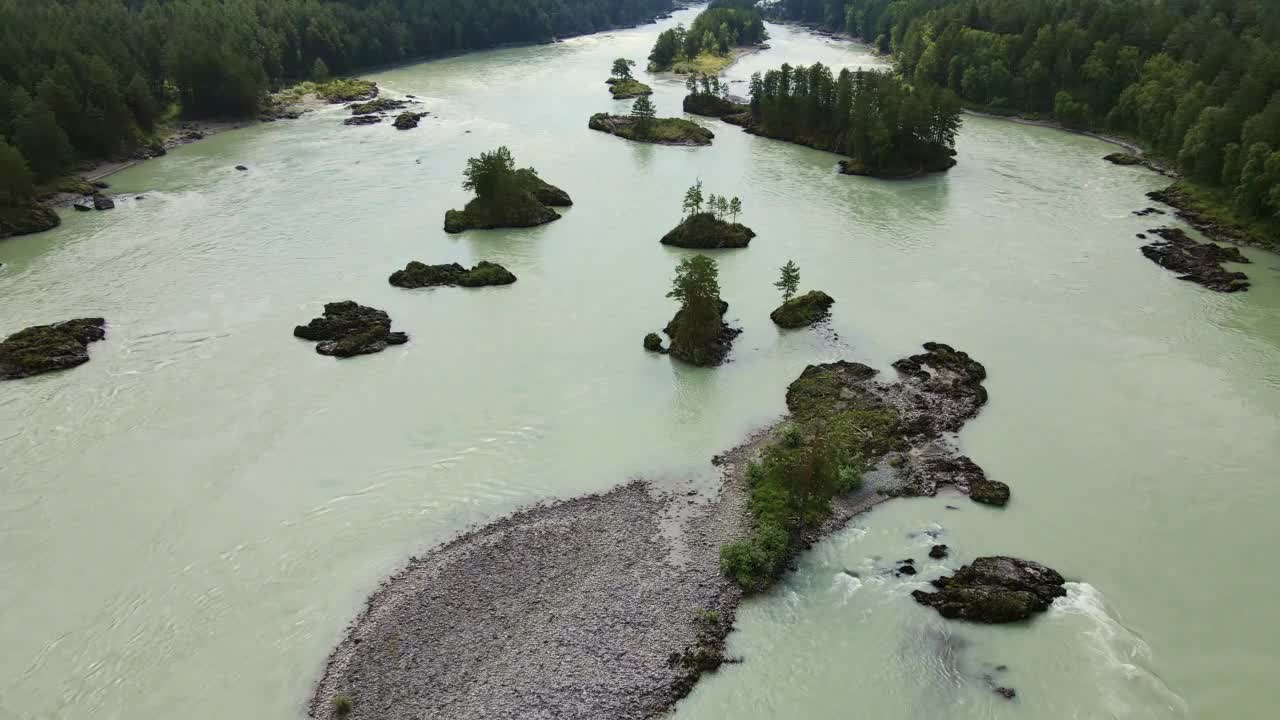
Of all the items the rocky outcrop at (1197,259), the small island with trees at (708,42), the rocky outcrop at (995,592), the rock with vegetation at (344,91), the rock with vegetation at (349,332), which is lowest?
the rocky outcrop at (995,592)

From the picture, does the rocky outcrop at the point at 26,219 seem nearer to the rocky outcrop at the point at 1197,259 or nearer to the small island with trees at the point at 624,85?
the small island with trees at the point at 624,85

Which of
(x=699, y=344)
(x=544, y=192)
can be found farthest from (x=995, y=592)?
(x=544, y=192)

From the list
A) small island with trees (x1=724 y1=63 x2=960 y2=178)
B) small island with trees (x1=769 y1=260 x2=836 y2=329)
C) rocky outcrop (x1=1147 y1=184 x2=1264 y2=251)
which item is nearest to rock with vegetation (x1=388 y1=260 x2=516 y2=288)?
small island with trees (x1=769 y1=260 x2=836 y2=329)

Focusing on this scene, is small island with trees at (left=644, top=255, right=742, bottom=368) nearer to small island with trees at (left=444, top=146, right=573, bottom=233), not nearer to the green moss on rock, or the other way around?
small island with trees at (left=444, top=146, right=573, bottom=233)

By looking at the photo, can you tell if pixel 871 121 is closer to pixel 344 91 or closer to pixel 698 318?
pixel 698 318

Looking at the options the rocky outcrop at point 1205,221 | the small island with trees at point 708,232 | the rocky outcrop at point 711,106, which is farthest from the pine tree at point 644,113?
the rocky outcrop at point 1205,221

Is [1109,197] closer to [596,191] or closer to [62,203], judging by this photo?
[596,191]

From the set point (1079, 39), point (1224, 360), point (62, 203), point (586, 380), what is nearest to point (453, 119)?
point (62, 203)
